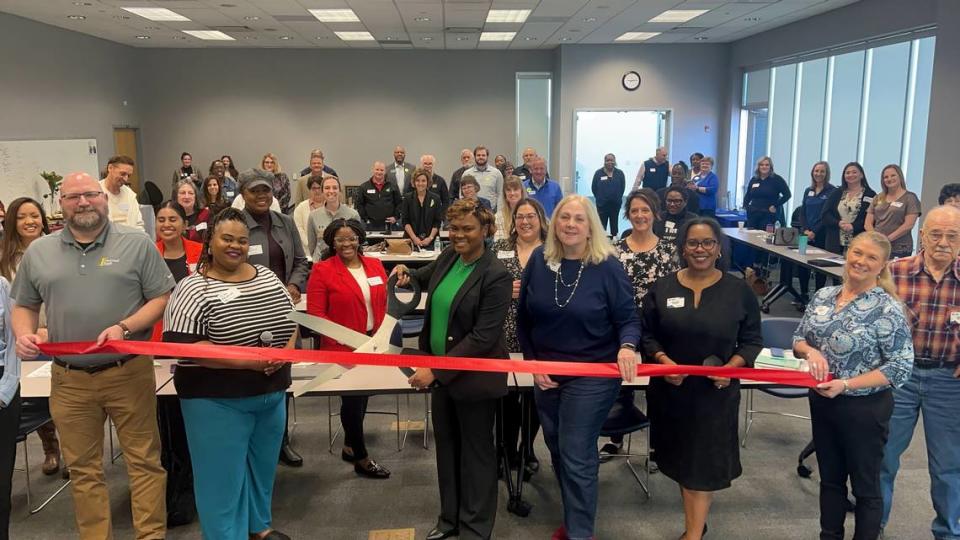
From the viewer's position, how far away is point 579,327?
9.21 feet

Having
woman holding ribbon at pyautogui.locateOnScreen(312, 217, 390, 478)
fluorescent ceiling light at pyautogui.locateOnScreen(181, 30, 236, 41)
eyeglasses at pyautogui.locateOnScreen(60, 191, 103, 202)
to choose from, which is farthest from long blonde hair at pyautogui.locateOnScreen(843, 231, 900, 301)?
fluorescent ceiling light at pyautogui.locateOnScreen(181, 30, 236, 41)

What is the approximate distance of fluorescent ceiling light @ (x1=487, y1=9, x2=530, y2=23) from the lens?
382 inches

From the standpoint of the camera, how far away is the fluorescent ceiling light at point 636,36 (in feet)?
39.0

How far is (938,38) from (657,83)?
20.6ft

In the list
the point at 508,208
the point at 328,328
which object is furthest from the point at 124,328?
the point at 508,208

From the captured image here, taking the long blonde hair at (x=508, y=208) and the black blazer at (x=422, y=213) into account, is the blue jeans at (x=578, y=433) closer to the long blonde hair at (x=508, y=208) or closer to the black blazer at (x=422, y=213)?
the long blonde hair at (x=508, y=208)

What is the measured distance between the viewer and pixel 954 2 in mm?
7199

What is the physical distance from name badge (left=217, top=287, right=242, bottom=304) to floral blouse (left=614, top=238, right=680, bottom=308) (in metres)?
2.05

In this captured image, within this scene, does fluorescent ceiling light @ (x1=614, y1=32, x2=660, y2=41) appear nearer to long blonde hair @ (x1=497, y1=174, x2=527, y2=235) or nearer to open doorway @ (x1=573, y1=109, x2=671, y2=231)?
open doorway @ (x1=573, y1=109, x2=671, y2=231)

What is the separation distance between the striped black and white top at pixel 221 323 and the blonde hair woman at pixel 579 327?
1109 millimetres

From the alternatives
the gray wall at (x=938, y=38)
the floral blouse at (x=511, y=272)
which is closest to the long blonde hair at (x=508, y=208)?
the floral blouse at (x=511, y=272)

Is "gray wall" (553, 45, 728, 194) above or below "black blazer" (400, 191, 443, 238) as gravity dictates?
above

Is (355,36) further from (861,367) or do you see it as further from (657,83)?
(861,367)

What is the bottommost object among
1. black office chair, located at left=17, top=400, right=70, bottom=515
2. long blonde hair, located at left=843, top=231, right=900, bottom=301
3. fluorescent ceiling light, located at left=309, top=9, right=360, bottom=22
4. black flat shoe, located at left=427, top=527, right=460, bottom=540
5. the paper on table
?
black flat shoe, located at left=427, top=527, right=460, bottom=540
